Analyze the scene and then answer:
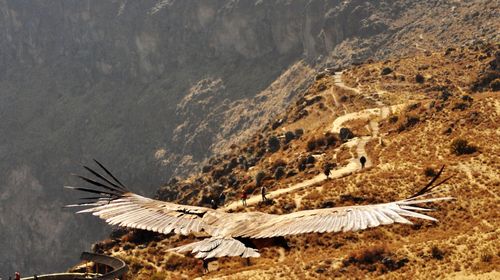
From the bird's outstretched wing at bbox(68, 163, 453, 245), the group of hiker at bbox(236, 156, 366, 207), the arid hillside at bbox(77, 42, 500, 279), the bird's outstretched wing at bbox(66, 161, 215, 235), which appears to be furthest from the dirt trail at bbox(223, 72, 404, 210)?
the bird's outstretched wing at bbox(68, 163, 453, 245)

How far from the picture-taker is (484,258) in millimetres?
35500

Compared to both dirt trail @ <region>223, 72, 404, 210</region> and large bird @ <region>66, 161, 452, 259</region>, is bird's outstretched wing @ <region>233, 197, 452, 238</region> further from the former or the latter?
dirt trail @ <region>223, 72, 404, 210</region>

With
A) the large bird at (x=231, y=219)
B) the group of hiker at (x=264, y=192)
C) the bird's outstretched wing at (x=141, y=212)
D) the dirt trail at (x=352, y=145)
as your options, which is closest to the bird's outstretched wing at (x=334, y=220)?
the large bird at (x=231, y=219)

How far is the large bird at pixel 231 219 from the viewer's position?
11172 millimetres

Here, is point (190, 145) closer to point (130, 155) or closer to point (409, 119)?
point (130, 155)

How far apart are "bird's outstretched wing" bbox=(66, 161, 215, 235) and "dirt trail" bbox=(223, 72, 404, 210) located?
148 ft

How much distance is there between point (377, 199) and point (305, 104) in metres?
53.4

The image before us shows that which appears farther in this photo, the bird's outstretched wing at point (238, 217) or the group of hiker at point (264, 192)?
the group of hiker at point (264, 192)

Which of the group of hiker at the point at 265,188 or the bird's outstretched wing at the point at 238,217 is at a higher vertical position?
the bird's outstretched wing at the point at 238,217

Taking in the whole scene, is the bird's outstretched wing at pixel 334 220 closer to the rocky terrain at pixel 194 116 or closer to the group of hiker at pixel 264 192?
the group of hiker at pixel 264 192

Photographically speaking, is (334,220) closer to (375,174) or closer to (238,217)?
(238,217)

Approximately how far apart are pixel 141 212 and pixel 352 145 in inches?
2431

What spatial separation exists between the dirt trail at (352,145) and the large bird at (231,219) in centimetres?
4547

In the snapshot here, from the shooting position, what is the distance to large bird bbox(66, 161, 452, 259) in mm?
11172
